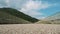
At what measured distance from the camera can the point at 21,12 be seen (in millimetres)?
151750

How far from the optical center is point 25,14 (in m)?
157

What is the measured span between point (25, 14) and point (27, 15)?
7.39ft

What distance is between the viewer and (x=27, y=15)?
158 m

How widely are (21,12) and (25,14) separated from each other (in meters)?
6.48

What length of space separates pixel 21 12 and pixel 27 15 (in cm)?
847
